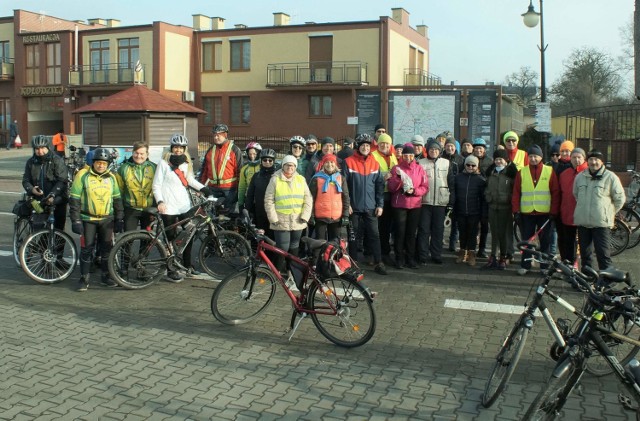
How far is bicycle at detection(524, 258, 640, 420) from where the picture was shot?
3914mm

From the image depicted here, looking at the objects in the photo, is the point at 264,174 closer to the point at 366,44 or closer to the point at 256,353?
the point at 256,353

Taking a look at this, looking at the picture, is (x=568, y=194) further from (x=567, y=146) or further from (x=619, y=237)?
(x=619, y=237)

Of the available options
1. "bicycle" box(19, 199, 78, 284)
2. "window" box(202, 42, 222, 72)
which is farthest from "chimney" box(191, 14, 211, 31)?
"bicycle" box(19, 199, 78, 284)

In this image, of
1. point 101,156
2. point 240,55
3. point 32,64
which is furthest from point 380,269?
point 32,64

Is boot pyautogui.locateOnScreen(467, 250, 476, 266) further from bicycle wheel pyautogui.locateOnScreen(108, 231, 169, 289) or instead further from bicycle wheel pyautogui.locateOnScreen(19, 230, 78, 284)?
bicycle wheel pyautogui.locateOnScreen(19, 230, 78, 284)

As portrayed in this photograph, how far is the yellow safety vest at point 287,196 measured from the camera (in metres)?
8.31

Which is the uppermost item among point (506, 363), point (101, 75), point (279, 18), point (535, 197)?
point (279, 18)

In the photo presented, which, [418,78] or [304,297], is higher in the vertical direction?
[418,78]

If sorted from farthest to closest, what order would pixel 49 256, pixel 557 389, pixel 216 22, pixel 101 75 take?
pixel 216 22 → pixel 101 75 → pixel 49 256 → pixel 557 389

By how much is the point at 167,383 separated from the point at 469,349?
2751 mm

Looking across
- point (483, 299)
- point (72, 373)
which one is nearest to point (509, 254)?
point (483, 299)

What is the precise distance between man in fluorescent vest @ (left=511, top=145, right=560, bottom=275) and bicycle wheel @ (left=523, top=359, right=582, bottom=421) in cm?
528

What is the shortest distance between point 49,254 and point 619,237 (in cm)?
836

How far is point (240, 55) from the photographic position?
1655 inches
